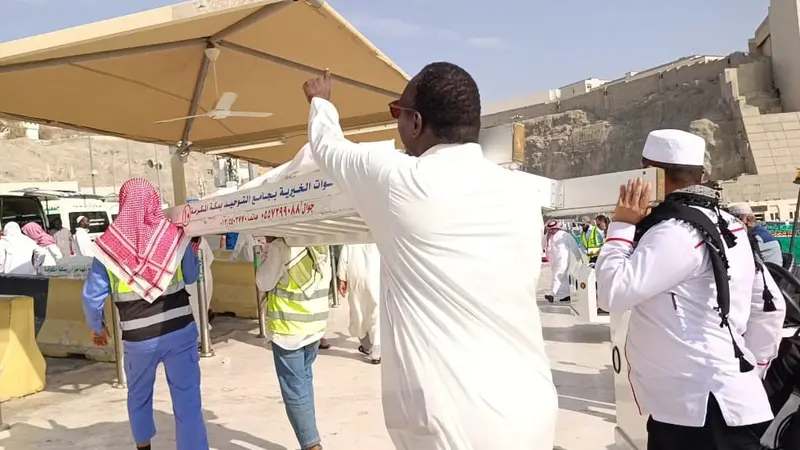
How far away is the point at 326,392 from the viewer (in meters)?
6.36

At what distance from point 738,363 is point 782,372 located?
32.1 inches

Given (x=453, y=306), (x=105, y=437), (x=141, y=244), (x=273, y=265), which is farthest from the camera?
(x=105, y=437)

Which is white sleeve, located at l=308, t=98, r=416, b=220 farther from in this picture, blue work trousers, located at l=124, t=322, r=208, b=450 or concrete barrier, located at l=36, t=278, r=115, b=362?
concrete barrier, located at l=36, t=278, r=115, b=362

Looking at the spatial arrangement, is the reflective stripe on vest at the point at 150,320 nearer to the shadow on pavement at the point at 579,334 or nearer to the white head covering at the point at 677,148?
the white head covering at the point at 677,148

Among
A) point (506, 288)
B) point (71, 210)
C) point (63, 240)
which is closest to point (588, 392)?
point (506, 288)

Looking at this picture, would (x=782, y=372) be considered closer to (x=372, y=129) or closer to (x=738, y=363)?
(x=738, y=363)

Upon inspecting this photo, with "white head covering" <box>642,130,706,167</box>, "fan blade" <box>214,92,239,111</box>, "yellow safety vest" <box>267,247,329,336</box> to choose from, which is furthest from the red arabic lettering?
"fan blade" <box>214,92,239,111</box>

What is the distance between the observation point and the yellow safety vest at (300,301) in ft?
14.6

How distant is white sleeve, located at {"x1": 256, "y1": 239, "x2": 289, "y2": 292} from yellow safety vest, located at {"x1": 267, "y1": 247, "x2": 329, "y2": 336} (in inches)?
2.7

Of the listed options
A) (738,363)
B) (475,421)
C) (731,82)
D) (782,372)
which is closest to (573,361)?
(782,372)

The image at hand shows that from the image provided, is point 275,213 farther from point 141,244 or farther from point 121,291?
point 121,291

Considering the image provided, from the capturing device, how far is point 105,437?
526cm

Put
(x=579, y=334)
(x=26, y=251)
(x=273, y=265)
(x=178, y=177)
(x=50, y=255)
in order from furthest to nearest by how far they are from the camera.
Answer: (x=50, y=255), (x=26, y=251), (x=579, y=334), (x=178, y=177), (x=273, y=265)

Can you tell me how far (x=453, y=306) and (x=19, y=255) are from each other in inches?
443
